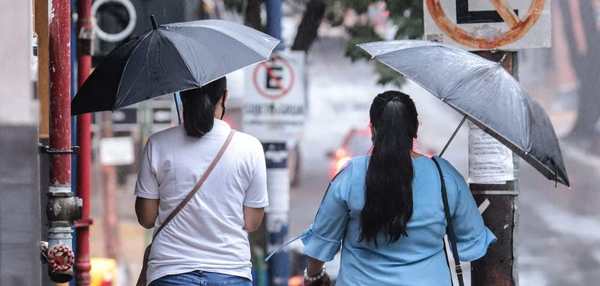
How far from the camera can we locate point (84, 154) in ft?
28.0

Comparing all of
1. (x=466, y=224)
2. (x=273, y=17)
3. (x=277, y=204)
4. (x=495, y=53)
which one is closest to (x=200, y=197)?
(x=466, y=224)

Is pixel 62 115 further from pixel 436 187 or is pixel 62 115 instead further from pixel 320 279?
pixel 436 187

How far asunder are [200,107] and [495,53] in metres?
1.53

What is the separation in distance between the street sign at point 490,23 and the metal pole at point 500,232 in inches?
27.3

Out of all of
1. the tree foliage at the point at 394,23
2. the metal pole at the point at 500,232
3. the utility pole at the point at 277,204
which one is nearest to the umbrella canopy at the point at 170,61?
the metal pole at the point at 500,232

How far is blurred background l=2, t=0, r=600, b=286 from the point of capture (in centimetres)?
1285

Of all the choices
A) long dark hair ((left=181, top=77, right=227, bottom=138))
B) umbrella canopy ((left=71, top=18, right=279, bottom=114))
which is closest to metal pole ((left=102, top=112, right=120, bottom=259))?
umbrella canopy ((left=71, top=18, right=279, bottom=114))

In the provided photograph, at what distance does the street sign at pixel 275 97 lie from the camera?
502 inches

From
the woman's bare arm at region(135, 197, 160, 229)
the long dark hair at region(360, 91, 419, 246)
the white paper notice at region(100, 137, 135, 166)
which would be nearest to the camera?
the long dark hair at region(360, 91, 419, 246)

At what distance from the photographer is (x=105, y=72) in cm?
576

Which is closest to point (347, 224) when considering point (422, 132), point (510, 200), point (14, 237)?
point (510, 200)

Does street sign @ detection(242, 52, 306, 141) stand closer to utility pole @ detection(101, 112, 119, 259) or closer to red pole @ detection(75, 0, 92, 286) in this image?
red pole @ detection(75, 0, 92, 286)

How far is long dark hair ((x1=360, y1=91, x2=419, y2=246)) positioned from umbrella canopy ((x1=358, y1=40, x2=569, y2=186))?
0.68 feet

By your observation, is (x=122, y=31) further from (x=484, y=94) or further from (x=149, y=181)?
(x=484, y=94)
